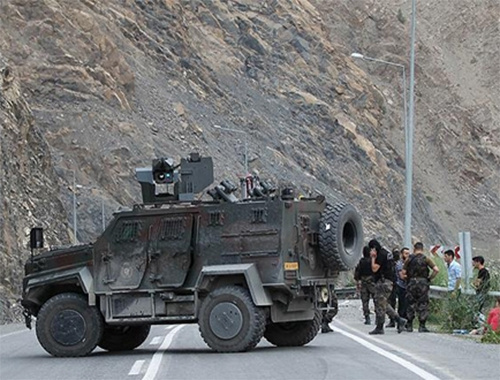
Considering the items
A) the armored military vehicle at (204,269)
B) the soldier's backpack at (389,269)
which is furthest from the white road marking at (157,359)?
the soldier's backpack at (389,269)

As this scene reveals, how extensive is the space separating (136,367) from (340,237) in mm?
4119

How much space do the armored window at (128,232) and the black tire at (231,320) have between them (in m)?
1.64

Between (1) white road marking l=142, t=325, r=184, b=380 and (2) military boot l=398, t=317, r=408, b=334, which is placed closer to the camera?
(1) white road marking l=142, t=325, r=184, b=380

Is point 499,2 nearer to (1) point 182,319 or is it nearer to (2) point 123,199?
(2) point 123,199

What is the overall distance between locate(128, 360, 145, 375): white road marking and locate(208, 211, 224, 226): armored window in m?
2.53

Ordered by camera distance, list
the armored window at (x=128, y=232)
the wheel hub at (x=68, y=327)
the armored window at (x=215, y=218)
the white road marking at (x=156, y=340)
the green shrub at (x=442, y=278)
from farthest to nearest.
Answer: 1. the green shrub at (x=442, y=278)
2. the white road marking at (x=156, y=340)
3. the armored window at (x=128, y=232)
4. the wheel hub at (x=68, y=327)
5. the armored window at (x=215, y=218)

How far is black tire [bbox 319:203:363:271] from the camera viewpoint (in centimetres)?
1898

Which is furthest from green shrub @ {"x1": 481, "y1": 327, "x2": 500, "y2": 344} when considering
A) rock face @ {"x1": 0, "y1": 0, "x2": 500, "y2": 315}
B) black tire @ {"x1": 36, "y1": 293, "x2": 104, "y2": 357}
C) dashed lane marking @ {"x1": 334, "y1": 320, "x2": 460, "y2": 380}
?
rock face @ {"x1": 0, "y1": 0, "x2": 500, "y2": 315}

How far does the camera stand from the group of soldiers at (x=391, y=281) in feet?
74.8

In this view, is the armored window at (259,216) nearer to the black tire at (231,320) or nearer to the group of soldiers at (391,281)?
the black tire at (231,320)

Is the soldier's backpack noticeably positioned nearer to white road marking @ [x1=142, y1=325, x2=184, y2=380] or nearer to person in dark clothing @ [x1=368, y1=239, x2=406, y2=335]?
person in dark clothing @ [x1=368, y1=239, x2=406, y2=335]

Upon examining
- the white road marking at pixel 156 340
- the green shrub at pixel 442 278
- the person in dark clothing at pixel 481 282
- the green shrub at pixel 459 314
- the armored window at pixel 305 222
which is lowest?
the white road marking at pixel 156 340

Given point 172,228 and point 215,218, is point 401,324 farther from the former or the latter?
point 172,228

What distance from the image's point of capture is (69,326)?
63.2ft
